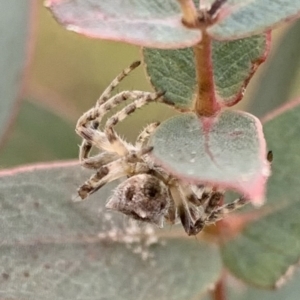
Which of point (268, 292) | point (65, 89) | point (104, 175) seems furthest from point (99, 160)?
point (65, 89)

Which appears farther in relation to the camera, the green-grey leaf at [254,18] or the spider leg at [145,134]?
the spider leg at [145,134]

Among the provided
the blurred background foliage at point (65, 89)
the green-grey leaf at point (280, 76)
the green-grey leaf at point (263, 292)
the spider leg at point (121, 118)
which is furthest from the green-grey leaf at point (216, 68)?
the green-grey leaf at point (280, 76)

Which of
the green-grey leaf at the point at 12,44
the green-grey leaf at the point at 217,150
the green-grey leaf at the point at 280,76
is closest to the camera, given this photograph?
the green-grey leaf at the point at 217,150

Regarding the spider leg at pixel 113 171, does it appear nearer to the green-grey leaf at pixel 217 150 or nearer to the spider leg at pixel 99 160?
the spider leg at pixel 99 160

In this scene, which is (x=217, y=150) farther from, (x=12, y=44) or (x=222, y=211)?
(x=12, y=44)

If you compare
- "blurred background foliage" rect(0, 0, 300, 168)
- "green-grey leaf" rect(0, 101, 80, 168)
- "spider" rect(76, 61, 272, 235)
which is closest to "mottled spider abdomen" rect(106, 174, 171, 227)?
"spider" rect(76, 61, 272, 235)

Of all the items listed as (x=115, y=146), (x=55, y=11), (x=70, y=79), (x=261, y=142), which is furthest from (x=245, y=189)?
(x=70, y=79)

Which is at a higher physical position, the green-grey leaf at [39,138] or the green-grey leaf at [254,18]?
the green-grey leaf at [254,18]
